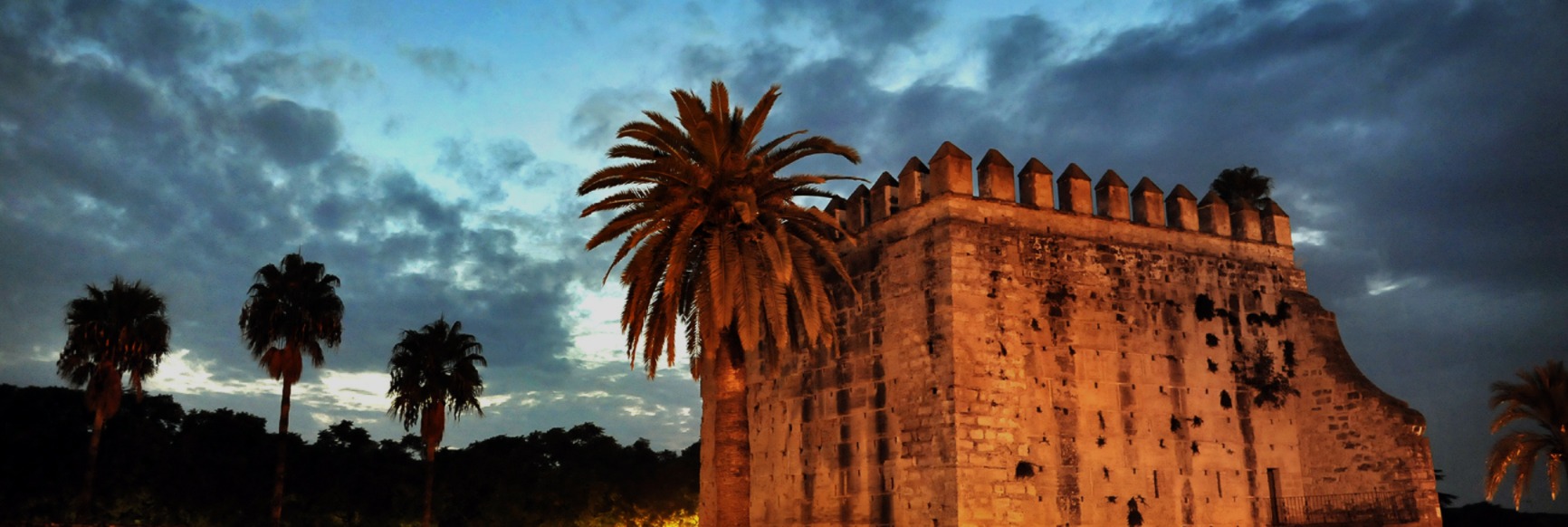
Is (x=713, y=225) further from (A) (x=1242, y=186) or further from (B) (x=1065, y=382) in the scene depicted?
(A) (x=1242, y=186)

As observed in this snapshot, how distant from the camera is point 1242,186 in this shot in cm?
2588

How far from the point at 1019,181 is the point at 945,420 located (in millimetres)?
5536

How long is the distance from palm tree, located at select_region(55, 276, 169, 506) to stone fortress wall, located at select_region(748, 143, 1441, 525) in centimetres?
1492

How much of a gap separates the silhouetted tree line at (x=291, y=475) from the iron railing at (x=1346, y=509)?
73.6ft

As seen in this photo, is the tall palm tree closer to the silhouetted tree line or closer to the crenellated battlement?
the crenellated battlement

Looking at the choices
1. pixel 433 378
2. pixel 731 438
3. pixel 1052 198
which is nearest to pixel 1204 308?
pixel 1052 198

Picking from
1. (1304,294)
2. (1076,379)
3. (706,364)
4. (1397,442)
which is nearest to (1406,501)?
(1397,442)

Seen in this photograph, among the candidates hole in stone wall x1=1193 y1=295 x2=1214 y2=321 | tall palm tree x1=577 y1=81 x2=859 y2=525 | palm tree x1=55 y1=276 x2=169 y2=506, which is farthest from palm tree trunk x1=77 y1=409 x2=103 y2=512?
hole in stone wall x1=1193 y1=295 x2=1214 y2=321

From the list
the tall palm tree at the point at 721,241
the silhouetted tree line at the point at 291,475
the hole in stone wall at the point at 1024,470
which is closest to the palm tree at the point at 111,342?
the silhouetted tree line at the point at 291,475

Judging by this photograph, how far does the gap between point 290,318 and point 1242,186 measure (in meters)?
23.4

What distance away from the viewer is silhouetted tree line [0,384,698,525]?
104 ft

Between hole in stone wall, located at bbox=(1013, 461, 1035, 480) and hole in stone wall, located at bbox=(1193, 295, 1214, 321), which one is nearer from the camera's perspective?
hole in stone wall, located at bbox=(1013, 461, 1035, 480)

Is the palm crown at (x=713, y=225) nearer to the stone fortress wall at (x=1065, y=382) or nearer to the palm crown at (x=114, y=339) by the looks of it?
the stone fortress wall at (x=1065, y=382)

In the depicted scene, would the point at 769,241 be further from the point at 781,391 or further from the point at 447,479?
the point at 447,479
